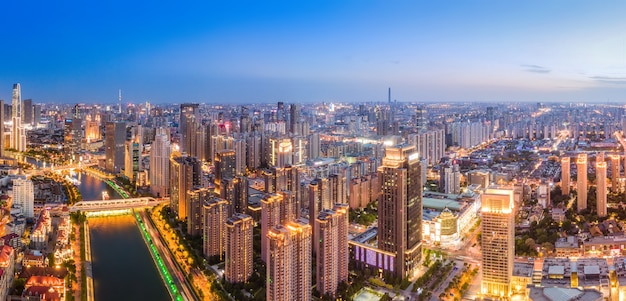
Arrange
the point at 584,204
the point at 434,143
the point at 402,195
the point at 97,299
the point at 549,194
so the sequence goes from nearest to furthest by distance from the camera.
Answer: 1. the point at 97,299
2. the point at 402,195
3. the point at 584,204
4. the point at 549,194
5. the point at 434,143

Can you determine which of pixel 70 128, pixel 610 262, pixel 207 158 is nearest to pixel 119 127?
pixel 207 158

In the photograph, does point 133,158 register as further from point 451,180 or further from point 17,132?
point 451,180

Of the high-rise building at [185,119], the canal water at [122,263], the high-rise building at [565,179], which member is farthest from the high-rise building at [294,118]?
the high-rise building at [565,179]

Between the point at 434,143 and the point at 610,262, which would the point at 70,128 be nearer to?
the point at 434,143

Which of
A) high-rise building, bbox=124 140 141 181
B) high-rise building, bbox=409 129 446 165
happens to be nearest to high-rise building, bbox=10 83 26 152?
high-rise building, bbox=124 140 141 181

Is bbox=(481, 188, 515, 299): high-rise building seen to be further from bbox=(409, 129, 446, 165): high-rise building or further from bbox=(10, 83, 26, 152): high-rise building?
bbox=(10, 83, 26, 152): high-rise building

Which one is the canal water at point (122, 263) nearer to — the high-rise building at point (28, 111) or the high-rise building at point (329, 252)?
the high-rise building at point (329, 252)
